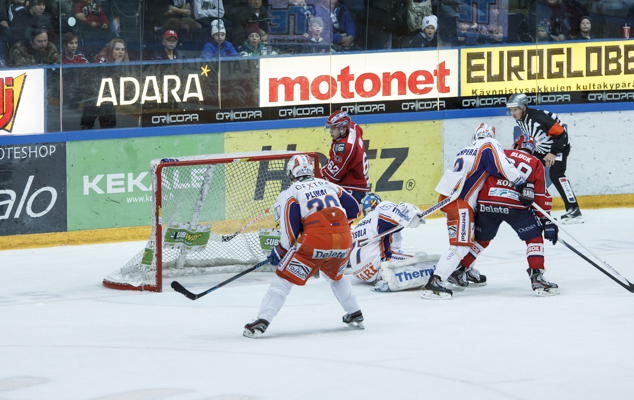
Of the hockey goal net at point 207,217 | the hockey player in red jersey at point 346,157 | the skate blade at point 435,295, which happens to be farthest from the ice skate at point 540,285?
the hockey goal net at point 207,217

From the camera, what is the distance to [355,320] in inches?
215

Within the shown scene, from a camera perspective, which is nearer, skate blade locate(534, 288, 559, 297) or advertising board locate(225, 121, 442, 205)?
skate blade locate(534, 288, 559, 297)

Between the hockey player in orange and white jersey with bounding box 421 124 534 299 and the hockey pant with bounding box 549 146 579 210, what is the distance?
3463 millimetres

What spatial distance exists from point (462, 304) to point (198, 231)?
233 cm

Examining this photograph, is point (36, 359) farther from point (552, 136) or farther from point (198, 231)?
point (552, 136)

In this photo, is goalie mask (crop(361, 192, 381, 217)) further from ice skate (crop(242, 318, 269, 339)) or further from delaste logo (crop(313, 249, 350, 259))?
ice skate (crop(242, 318, 269, 339))

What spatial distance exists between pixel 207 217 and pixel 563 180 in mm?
4163

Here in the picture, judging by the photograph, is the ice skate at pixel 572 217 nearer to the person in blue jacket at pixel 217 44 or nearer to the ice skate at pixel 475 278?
the ice skate at pixel 475 278

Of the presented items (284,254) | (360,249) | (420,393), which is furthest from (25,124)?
(420,393)

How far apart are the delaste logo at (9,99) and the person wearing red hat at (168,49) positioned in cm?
133

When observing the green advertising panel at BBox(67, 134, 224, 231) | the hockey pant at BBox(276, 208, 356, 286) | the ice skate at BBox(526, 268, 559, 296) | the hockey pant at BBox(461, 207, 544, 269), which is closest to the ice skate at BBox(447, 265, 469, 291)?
the hockey pant at BBox(461, 207, 544, 269)

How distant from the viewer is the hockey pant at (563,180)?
383 inches

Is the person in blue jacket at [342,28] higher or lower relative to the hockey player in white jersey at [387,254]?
higher

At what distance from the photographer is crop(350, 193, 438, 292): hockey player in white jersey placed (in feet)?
21.7
